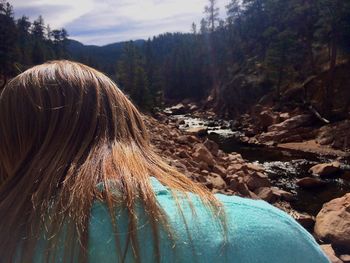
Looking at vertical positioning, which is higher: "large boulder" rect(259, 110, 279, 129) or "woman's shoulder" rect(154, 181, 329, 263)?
"woman's shoulder" rect(154, 181, 329, 263)

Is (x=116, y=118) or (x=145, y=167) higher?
(x=116, y=118)

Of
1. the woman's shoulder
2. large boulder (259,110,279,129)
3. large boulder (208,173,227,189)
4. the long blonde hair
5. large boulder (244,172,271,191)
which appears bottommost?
large boulder (259,110,279,129)

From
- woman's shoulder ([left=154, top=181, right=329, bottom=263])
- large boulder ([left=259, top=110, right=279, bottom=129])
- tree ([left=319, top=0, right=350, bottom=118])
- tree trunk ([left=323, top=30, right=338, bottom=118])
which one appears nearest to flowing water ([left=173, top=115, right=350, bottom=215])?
large boulder ([left=259, top=110, right=279, bottom=129])

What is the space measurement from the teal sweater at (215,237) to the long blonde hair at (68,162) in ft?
0.08

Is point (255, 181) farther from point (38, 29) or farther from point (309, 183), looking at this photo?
point (38, 29)

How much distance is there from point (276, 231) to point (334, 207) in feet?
27.6

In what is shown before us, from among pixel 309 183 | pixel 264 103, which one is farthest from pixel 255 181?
pixel 264 103

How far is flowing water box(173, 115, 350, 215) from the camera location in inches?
476

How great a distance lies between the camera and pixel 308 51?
120 feet

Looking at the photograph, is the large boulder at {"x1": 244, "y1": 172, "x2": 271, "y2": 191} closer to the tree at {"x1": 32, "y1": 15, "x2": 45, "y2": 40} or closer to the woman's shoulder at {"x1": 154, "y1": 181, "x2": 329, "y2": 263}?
the woman's shoulder at {"x1": 154, "y1": 181, "x2": 329, "y2": 263}

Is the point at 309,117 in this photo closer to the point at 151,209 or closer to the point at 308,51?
the point at 308,51

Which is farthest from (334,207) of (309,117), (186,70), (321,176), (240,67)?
(186,70)

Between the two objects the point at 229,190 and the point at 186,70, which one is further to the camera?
the point at 186,70

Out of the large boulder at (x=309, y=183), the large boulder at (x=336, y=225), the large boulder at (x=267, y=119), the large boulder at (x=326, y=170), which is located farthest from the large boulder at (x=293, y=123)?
the large boulder at (x=336, y=225)
